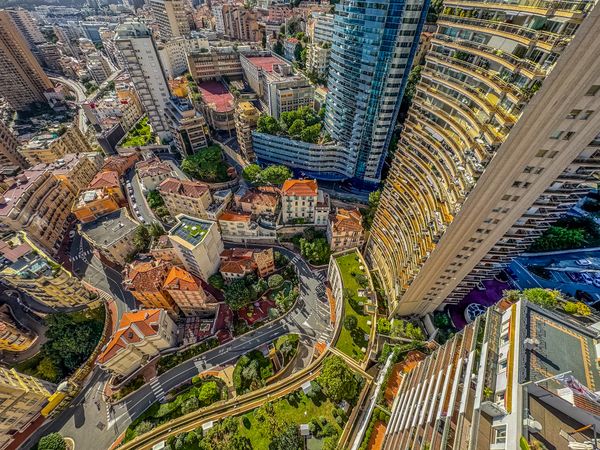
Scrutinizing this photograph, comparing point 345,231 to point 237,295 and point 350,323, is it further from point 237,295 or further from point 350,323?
point 237,295

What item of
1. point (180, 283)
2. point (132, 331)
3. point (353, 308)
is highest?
point (353, 308)

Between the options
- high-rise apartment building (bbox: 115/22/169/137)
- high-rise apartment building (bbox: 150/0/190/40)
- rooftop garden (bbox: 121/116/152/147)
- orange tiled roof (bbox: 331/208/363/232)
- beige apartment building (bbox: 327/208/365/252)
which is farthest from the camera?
high-rise apartment building (bbox: 150/0/190/40)

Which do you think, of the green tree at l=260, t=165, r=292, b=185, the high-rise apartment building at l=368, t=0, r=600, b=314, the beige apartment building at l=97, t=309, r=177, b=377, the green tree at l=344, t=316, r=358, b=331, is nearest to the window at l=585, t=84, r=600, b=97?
the high-rise apartment building at l=368, t=0, r=600, b=314

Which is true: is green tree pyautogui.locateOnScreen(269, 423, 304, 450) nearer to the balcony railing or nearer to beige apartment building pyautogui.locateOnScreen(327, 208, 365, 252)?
beige apartment building pyautogui.locateOnScreen(327, 208, 365, 252)

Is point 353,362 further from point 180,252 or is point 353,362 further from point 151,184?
Result: point 151,184

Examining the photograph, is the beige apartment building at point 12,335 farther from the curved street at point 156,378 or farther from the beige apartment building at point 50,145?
the beige apartment building at point 50,145

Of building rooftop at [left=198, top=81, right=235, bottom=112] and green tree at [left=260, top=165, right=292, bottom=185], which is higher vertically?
building rooftop at [left=198, top=81, right=235, bottom=112]

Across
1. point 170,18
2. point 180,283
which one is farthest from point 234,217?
point 170,18
